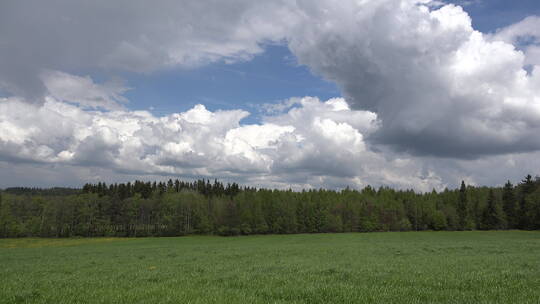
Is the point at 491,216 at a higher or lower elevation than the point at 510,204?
lower

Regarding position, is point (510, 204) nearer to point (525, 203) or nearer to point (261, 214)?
point (525, 203)

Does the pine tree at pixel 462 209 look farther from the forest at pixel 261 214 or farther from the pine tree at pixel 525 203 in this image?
the pine tree at pixel 525 203

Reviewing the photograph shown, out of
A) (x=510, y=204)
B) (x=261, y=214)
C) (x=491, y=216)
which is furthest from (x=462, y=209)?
(x=261, y=214)

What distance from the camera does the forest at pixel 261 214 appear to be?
360 feet

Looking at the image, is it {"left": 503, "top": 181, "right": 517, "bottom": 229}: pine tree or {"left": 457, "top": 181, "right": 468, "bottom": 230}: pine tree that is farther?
{"left": 457, "top": 181, "right": 468, "bottom": 230}: pine tree

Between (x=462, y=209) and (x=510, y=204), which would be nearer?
(x=510, y=204)

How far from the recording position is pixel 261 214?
111m

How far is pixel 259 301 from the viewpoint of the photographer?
904cm

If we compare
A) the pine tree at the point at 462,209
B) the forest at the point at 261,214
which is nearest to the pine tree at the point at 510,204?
the forest at the point at 261,214

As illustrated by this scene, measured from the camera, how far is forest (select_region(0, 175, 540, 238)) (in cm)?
10981

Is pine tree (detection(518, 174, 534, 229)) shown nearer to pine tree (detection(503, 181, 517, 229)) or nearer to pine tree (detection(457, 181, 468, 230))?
pine tree (detection(503, 181, 517, 229))

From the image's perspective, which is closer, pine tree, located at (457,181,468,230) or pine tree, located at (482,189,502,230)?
pine tree, located at (482,189,502,230)

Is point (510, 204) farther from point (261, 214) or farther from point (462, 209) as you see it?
point (261, 214)

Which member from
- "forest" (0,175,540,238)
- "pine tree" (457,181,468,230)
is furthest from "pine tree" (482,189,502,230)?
"pine tree" (457,181,468,230)
